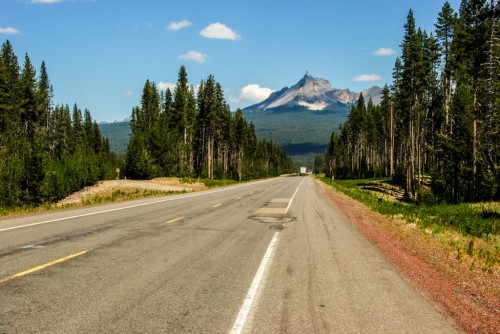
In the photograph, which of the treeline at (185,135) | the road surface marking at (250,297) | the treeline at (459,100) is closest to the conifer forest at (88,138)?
the treeline at (185,135)

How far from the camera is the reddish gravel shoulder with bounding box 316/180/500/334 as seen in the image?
18.2ft

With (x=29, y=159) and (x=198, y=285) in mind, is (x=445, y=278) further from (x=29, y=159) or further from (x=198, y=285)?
(x=29, y=159)

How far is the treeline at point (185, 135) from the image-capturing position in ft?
160

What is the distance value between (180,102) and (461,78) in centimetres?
4687

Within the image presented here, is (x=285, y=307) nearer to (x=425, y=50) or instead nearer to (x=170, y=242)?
(x=170, y=242)

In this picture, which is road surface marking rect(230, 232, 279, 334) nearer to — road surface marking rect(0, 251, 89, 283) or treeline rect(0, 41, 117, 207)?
road surface marking rect(0, 251, 89, 283)

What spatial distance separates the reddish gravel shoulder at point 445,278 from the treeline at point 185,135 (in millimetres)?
39674

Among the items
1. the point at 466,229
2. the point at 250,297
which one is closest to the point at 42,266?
the point at 250,297

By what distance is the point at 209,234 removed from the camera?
11.4 m

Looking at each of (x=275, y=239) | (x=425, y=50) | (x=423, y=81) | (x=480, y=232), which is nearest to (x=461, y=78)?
(x=423, y=81)

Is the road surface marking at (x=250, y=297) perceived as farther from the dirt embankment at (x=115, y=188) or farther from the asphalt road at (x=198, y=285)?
the dirt embankment at (x=115, y=188)

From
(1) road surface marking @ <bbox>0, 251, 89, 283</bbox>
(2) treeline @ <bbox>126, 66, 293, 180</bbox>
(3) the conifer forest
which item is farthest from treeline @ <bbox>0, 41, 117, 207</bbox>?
(1) road surface marking @ <bbox>0, 251, 89, 283</bbox>

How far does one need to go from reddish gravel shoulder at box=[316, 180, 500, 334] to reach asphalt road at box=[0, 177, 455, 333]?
1.11 ft

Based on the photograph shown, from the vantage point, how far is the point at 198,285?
20.6ft
